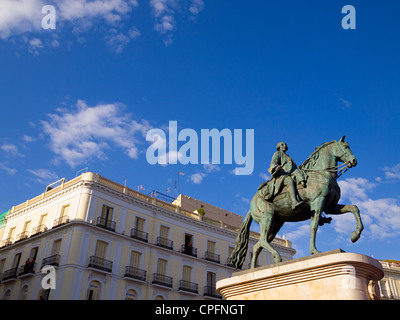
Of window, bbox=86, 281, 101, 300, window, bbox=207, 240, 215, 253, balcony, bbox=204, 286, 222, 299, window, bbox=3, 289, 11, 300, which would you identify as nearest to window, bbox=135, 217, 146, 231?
window, bbox=86, 281, 101, 300

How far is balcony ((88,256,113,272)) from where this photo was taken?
31406 mm

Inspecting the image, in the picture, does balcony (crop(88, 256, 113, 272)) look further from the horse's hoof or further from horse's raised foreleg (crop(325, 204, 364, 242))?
the horse's hoof

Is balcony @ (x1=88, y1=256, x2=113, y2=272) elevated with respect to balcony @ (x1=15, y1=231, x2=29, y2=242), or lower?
lower

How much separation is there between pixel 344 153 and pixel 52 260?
2730 cm

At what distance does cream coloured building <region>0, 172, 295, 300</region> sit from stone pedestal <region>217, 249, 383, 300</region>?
80.0ft

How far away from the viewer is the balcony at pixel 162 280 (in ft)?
113

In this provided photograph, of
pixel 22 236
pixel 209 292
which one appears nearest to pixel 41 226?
pixel 22 236

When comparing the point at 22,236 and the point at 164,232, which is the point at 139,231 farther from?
the point at 22,236

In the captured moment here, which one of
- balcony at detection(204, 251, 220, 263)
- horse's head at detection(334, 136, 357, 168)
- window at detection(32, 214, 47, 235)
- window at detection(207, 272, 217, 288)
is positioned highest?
window at detection(32, 214, 47, 235)

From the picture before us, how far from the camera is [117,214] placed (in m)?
34.7

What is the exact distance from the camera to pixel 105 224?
33.8 meters

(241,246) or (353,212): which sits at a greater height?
(353,212)

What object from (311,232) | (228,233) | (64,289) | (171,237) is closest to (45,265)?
(64,289)

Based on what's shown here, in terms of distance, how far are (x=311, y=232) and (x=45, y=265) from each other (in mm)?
27363
